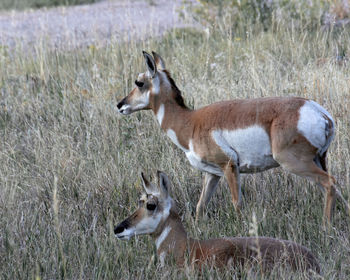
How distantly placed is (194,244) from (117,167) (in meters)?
1.93

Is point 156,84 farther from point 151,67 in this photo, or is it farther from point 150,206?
point 150,206

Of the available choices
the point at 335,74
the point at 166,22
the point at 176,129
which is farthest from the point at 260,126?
the point at 166,22

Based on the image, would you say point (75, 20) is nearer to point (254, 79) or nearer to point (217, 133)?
point (254, 79)

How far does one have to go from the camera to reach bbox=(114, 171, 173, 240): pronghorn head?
4293mm

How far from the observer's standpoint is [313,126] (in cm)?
468

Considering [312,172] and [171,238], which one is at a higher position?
[312,172]

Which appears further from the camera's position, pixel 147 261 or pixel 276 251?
pixel 147 261

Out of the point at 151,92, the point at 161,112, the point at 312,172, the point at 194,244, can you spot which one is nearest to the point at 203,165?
the point at 161,112

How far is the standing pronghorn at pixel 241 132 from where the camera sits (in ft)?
15.5

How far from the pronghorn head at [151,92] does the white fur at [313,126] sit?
128 centimetres

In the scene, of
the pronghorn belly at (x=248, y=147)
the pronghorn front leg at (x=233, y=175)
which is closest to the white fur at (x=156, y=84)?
the pronghorn belly at (x=248, y=147)

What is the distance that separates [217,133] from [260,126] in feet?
1.33

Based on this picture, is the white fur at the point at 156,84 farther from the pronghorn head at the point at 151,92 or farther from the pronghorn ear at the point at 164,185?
the pronghorn ear at the point at 164,185

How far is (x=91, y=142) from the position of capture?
667 centimetres
